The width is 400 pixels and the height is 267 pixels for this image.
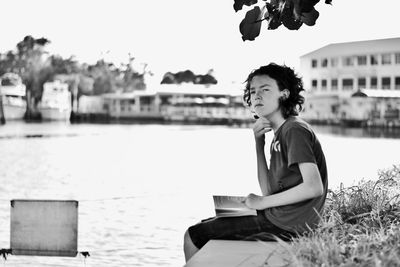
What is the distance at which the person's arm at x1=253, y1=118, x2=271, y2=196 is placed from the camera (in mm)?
1872

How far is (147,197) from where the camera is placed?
8.97m

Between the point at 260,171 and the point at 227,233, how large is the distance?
0.16 metres

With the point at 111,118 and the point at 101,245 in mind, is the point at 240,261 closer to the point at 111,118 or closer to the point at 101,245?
the point at 101,245

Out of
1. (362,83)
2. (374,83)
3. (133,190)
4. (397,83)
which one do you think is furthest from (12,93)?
(133,190)

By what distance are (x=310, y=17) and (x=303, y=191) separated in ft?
1.35

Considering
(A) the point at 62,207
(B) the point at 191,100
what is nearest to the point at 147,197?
(A) the point at 62,207

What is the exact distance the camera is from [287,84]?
6.21 feet

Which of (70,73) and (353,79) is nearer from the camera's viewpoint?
(353,79)

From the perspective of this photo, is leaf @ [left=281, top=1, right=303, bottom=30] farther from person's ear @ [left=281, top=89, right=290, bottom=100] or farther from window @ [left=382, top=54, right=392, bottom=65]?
window @ [left=382, top=54, right=392, bottom=65]

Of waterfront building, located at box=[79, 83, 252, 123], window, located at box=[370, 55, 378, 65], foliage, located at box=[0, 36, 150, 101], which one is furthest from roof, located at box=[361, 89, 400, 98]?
foliage, located at box=[0, 36, 150, 101]

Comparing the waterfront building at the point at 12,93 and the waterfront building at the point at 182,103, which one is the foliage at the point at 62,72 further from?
the waterfront building at the point at 182,103

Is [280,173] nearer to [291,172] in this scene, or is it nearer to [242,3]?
[291,172]

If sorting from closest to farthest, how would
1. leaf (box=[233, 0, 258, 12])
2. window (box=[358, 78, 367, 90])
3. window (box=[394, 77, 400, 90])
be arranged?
leaf (box=[233, 0, 258, 12])
window (box=[358, 78, 367, 90])
window (box=[394, 77, 400, 90])

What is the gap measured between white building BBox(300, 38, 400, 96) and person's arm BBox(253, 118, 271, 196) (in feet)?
86.3
